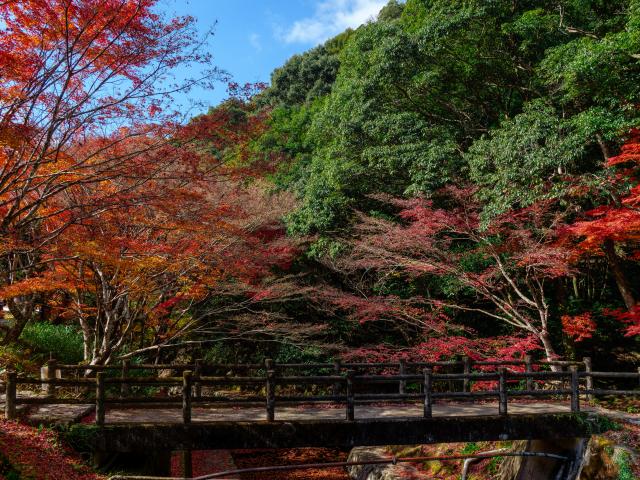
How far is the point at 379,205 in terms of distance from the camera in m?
18.9

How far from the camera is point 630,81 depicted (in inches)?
463

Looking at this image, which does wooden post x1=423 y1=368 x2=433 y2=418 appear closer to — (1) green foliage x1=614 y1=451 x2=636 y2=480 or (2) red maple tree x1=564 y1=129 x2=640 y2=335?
(1) green foliage x1=614 y1=451 x2=636 y2=480

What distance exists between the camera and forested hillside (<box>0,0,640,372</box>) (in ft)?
28.5

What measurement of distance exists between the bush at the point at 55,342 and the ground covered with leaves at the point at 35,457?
878 cm

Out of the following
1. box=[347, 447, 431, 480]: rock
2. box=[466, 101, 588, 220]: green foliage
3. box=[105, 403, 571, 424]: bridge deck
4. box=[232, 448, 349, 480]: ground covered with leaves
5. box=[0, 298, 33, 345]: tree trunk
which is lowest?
box=[232, 448, 349, 480]: ground covered with leaves

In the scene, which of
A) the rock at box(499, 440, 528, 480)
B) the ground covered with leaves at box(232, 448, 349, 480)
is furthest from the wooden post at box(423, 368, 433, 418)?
the ground covered with leaves at box(232, 448, 349, 480)

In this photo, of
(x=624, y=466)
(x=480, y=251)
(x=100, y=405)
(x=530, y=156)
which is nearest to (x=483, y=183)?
(x=530, y=156)

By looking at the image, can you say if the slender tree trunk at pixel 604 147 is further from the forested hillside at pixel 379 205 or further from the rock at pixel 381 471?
the rock at pixel 381 471

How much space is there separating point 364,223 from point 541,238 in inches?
232

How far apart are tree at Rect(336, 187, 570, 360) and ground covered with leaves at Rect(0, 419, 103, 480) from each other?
990 cm

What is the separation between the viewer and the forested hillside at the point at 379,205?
867 cm

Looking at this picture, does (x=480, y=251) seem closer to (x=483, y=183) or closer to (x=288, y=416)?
(x=483, y=183)

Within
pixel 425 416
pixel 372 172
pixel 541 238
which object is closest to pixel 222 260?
pixel 372 172

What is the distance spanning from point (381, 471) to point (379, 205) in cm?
960
